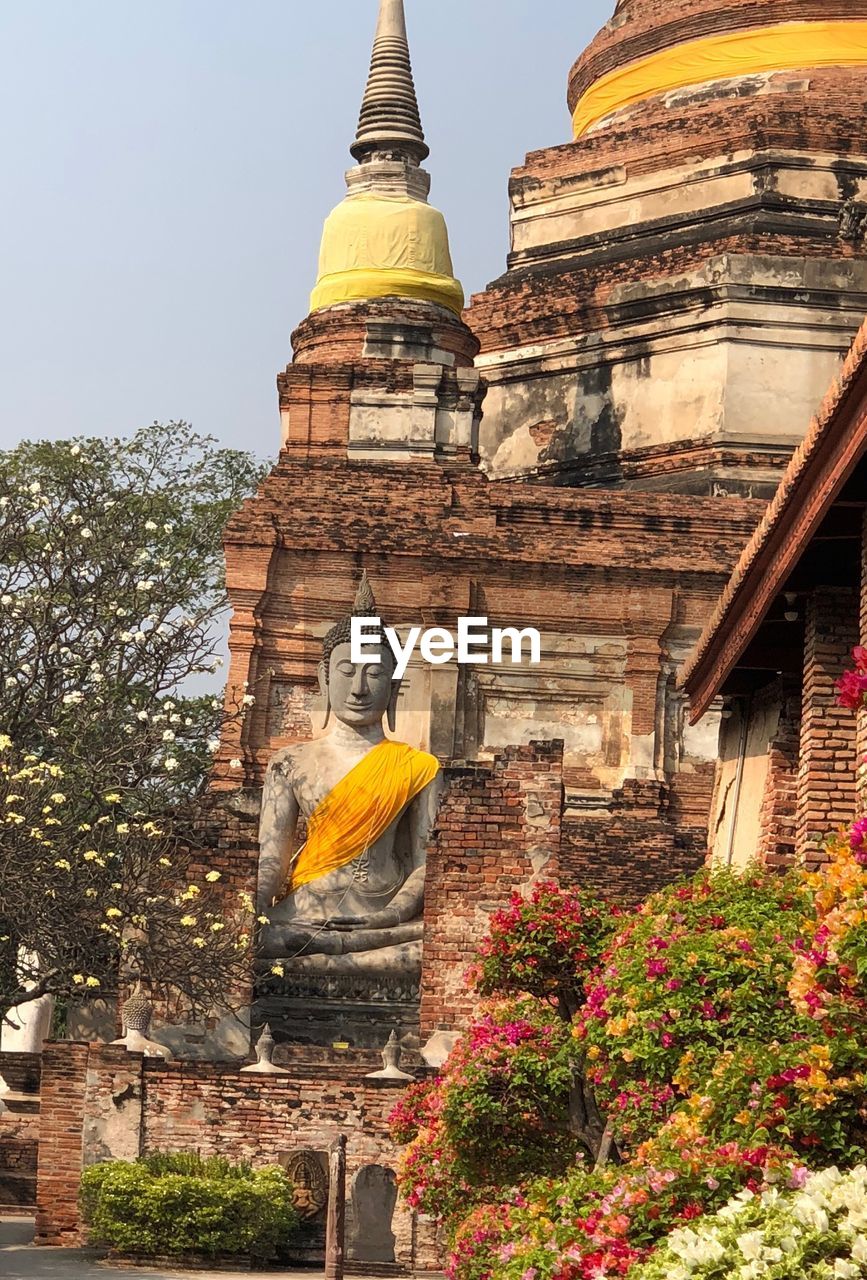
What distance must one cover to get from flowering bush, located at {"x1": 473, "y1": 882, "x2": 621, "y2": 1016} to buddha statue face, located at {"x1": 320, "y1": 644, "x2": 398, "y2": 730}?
747 cm

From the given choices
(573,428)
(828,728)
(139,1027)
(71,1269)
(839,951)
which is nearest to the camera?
(839,951)

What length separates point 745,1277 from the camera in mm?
5871

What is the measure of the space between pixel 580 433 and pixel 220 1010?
10.2 meters

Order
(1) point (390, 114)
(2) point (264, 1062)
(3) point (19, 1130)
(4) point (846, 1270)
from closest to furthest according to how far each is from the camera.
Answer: (4) point (846, 1270) < (2) point (264, 1062) < (3) point (19, 1130) < (1) point (390, 114)

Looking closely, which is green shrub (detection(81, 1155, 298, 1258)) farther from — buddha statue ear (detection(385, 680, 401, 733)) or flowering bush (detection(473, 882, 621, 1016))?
buddha statue ear (detection(385, 680, 401, 733))

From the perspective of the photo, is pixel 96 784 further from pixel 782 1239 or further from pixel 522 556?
pixel 782 1239

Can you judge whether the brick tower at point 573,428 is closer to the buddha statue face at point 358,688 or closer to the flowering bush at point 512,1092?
the buddha statue face at point 358,688

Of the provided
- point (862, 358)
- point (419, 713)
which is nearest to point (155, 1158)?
point (419, 713)

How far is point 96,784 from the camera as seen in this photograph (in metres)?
18.3

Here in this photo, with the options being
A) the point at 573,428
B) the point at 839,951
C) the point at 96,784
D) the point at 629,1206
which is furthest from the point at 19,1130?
the point at 839,951

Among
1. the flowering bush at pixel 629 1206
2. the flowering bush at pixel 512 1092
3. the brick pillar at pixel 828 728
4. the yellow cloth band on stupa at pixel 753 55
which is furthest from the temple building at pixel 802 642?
the yellow cloth band on stupa at pixel 753 55

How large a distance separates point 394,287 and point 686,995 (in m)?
17.8

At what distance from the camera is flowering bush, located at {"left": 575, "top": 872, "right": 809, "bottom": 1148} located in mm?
7867

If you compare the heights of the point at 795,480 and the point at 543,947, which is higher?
the point at 795,480
